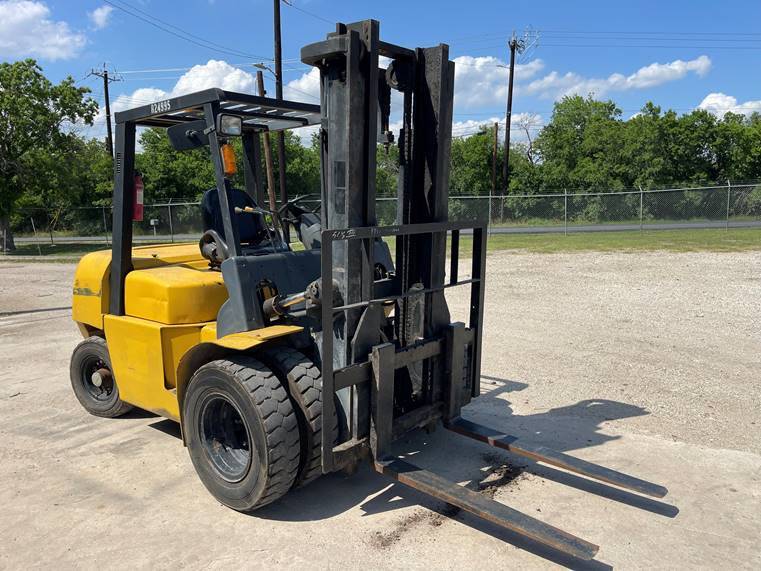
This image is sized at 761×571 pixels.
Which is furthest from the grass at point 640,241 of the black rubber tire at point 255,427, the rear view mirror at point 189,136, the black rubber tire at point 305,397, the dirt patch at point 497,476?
the black rubber tire at point 255,427

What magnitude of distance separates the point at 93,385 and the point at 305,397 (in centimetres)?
322

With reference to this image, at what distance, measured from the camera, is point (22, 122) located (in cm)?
2773

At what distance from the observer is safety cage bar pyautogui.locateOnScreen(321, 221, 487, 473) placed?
340 centimetres

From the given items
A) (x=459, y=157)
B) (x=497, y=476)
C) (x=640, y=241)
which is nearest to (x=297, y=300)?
(x=497, y=476)

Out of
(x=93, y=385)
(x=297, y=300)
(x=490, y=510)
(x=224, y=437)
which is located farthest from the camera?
→ (x=93, y=385)

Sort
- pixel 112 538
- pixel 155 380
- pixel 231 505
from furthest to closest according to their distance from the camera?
1. pixel 155 380
2. pixel 231 505
3. pixel 112 538

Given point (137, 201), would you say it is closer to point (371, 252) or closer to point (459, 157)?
point (371, 252)

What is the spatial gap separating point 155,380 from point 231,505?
1275 mm

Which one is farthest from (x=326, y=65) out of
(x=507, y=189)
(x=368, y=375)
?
(x=507, y=189)

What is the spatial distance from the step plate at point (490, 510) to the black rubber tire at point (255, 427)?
60 centimetres

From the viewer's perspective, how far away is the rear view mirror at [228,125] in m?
4.07

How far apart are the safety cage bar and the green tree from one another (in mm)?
29587

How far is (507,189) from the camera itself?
4381cm

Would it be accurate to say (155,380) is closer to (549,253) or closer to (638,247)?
(549,253)
